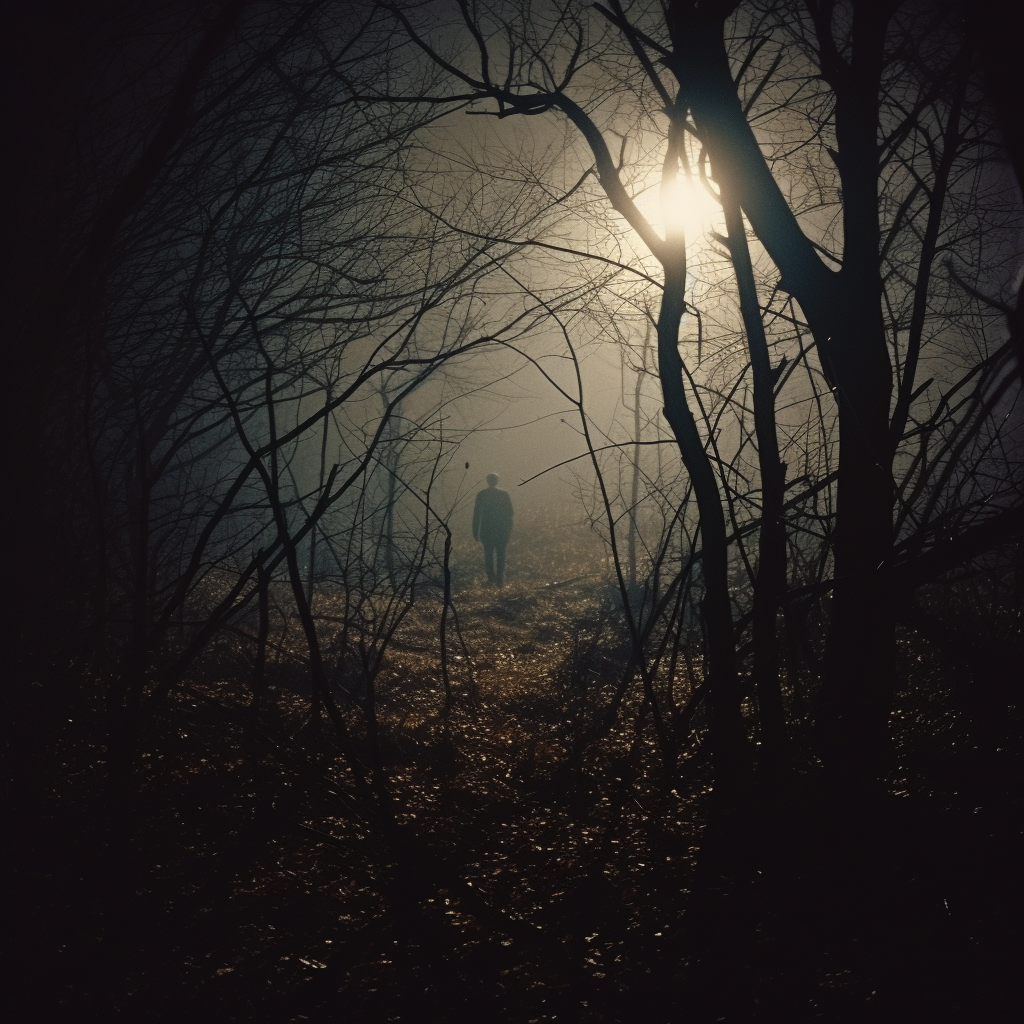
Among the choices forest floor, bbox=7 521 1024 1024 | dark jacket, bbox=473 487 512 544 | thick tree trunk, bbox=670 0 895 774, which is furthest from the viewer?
dark jacket, bbox=473 487 512 544

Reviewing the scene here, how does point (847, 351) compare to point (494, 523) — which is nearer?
point (847, 351)

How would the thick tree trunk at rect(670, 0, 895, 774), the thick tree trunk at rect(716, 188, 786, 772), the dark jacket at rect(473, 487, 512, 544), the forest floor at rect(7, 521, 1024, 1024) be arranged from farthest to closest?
the dark jacket at rect(473, 487, 512, 544)
the thick tree trunk at rect(670, 0, 895, 774)
the thick tree trunk at rect(716, 188, 786, 772)
the forest floor at rect(7, 521, 1024, 1024)

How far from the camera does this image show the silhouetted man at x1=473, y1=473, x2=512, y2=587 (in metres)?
12.9

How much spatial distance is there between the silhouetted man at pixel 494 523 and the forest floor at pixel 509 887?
8.90m

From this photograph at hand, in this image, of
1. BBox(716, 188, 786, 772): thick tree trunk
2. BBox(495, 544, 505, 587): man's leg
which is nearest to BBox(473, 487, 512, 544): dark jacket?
BBox(495, 544, 505, 587): man's leg

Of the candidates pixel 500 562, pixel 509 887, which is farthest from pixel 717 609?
pixel 500 562

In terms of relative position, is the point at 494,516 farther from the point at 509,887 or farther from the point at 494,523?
the point at 509,887

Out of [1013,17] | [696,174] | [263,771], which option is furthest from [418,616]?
[1013,17]

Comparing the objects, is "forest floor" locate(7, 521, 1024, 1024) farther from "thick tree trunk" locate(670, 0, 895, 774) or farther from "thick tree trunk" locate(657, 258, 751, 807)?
"thick tree trunk" locate(670, 0, 895, 774)

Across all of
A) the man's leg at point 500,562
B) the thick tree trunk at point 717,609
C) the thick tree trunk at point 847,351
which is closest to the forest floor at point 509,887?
the thick tree trunk at point 717,609

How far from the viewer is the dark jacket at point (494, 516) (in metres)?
→ 12.9

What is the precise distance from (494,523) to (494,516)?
13cm

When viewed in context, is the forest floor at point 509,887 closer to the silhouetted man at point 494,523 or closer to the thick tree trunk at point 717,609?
the thick tree trunk at point 717,609

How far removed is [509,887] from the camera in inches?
105
